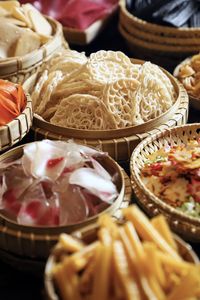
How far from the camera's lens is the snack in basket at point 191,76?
1.46 m

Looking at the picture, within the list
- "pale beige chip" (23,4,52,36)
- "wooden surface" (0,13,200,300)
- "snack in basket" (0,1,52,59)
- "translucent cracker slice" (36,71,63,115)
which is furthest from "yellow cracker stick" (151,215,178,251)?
"pale beige chip" (23,4,52,36)

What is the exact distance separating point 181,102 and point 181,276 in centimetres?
69

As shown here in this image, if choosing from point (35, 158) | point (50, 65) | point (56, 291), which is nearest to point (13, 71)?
point (50, 65)

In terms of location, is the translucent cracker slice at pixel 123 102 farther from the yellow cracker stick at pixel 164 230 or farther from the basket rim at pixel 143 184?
the yellow cracker stick at pixel 164 230

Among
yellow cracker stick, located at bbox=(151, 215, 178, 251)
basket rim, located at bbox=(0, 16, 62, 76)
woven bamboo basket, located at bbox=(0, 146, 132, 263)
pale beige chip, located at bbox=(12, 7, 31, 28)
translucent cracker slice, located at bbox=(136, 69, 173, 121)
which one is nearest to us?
yellow cracker stick, located at bbox=(151, 215, 178, 251)

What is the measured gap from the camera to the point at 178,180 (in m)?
1.06

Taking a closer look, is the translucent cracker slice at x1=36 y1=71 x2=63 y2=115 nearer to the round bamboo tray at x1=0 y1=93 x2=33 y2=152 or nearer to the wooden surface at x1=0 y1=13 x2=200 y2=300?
the round bamboo tray at x1=0 y1=93 x2=33 y2=152

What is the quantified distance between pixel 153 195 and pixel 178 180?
0.10 meters

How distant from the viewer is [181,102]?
1.34 m

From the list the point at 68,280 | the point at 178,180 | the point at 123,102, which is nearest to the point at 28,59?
the point at 123,102

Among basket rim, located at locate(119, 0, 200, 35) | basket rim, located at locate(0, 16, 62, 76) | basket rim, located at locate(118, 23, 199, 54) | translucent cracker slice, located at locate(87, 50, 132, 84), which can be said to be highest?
translucent cracker slice, located at locate(87, 50, 132, 84)

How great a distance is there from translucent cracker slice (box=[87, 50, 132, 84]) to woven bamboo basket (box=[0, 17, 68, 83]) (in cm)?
19

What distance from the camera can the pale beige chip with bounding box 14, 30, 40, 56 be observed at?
1479mm

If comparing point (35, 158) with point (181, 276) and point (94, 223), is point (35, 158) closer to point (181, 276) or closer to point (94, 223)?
point (94, 223)
